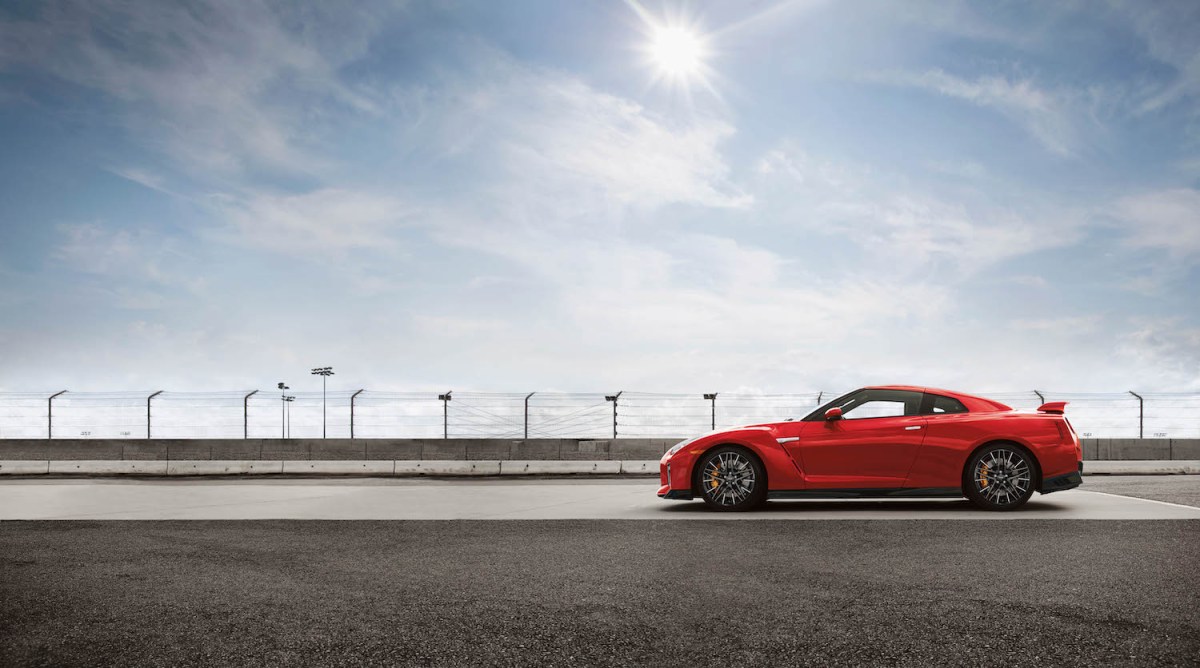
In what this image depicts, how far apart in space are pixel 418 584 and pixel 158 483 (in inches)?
460

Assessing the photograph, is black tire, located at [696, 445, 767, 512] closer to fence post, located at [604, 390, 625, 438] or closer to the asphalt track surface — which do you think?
the asphalt track surface

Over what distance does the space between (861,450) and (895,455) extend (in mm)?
346

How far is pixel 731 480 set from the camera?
10.1 meters

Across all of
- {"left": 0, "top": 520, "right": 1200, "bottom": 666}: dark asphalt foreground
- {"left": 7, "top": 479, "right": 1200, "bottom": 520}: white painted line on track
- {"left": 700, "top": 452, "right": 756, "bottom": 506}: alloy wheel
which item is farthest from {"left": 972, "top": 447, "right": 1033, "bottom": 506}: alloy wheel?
{"left": 700, "top": 452, "right": 756, "bottom": 506}: alloy wheel

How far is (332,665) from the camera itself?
397 cm

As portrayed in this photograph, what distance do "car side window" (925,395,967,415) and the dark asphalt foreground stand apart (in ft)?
5.74

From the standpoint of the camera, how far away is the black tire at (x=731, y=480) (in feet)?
32.9

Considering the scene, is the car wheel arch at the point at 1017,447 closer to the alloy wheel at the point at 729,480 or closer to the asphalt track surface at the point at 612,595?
the asphalt track surface at the point at 612,595

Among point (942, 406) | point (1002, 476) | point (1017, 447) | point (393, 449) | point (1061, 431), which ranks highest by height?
point (942, 406)

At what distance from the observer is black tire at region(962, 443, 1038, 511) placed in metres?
9.83

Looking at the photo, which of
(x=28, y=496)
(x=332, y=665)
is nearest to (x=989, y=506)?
(x=332, y=665)

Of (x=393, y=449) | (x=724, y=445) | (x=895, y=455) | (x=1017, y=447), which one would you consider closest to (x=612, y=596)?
(x=724, y=445)

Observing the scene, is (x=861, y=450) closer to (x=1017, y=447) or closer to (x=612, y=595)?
(x=1017, y=447)

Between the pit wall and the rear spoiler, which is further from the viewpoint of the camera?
the pit wall
